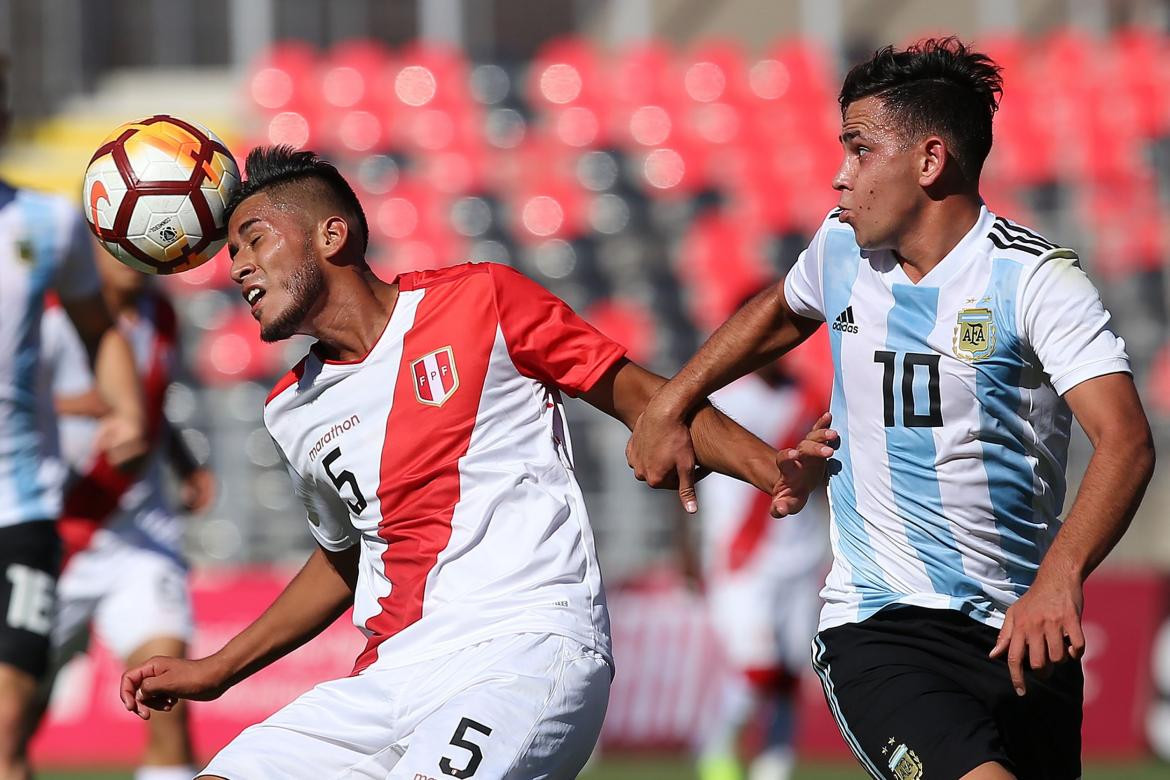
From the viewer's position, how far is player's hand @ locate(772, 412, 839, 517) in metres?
4.00

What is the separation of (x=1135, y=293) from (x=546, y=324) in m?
13.7

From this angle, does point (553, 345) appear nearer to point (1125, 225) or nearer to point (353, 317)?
point (353, 317)

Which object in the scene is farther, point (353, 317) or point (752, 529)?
point (752, 529)

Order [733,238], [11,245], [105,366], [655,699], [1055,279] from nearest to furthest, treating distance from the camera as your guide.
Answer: [1055,279] → [11,245] → [105,366] → [655,699] → [733,238]

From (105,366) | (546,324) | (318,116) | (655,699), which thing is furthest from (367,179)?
(546,324)

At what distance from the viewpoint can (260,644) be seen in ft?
14.7

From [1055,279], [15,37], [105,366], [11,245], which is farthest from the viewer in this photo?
[15,37]

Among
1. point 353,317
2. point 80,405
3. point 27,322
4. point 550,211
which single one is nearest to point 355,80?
point 550,211

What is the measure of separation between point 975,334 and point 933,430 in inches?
10.4

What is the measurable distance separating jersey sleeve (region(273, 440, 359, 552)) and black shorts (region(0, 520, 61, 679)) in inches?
53.5

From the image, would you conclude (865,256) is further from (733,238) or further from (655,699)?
(733,238)

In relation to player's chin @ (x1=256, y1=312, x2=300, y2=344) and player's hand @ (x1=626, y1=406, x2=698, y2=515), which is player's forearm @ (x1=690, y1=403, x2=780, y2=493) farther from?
player's chin @ (x1=256, y1=312, x2=300, y2=344)

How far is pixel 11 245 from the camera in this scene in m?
5.55

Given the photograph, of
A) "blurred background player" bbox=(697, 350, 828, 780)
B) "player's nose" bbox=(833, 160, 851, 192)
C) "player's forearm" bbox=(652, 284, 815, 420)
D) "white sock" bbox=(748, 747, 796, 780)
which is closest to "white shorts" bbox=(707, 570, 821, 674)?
"blurred background player" bbox=(697, 350, 828, 780)
